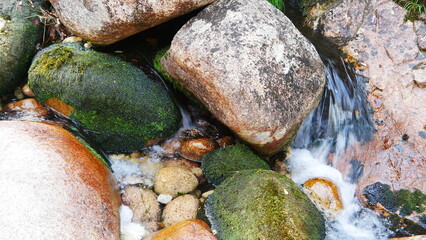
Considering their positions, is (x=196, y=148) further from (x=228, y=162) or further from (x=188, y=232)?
(x=188, y=232)

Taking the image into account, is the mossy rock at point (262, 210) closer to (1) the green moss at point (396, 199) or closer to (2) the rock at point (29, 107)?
(1) the green moss at point (396, 199)

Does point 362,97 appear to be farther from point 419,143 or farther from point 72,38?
point 72,38

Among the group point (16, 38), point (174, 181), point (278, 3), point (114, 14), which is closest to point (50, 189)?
point (174, 181)

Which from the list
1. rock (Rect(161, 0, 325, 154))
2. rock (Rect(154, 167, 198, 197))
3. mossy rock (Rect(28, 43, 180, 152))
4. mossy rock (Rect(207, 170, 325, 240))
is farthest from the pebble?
rock (Rect(161, 0, 325, 154))

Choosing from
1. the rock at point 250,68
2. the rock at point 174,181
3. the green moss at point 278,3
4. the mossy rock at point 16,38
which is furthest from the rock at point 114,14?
the rock at point 174,181

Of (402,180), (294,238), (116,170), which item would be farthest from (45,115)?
(402,180)

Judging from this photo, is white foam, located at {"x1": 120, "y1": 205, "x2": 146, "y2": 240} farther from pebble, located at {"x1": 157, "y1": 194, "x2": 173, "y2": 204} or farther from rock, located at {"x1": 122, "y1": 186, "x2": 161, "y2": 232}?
pebble, located at {"x1": 157, "y1": 194, "x2": 173, "y2": 204}
